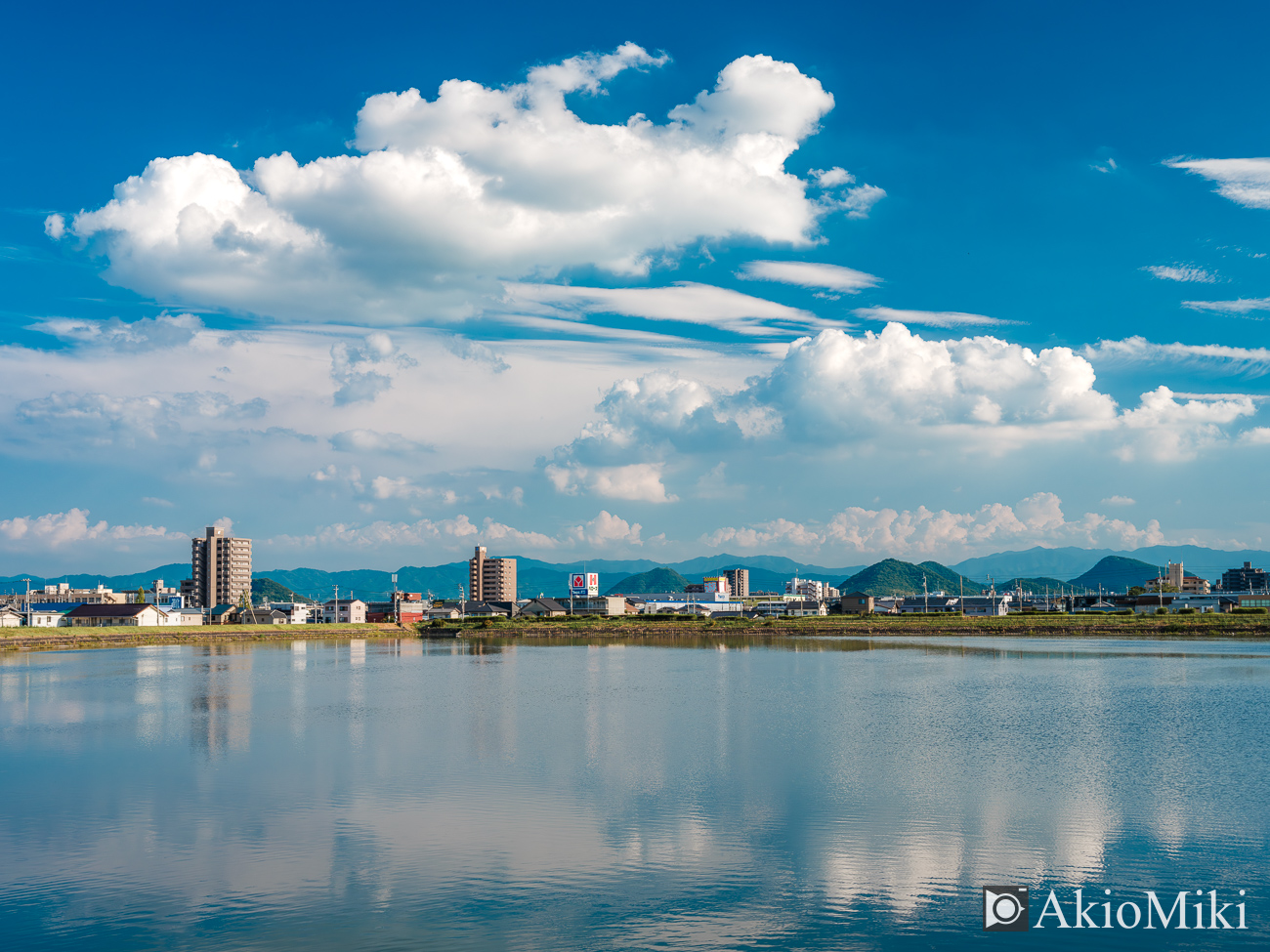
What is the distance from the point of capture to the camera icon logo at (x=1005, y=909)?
10375 mm

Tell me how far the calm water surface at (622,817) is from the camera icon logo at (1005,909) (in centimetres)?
25

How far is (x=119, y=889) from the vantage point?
12.0m

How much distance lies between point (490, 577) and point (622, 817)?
18370 centimetres

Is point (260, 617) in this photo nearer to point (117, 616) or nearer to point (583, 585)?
point (117, 616)

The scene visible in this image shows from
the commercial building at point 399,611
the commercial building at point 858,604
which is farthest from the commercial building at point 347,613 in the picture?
the commercial building at point 858,604

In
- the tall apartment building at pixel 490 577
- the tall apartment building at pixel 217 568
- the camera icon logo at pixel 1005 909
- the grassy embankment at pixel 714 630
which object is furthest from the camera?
the tall apartment building at pixel 490 577

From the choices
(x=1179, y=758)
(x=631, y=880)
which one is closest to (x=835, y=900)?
(x=631, y=880)

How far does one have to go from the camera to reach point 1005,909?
10750 millimetres

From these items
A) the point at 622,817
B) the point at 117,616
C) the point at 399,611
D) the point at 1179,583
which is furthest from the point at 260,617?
the point at 1179,583

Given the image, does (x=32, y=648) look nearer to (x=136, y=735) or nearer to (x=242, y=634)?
(x=242, y=634)

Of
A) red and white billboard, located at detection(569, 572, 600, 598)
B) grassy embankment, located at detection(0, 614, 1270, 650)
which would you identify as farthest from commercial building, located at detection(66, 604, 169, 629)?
red and white billboard, located at detection(569, 572, 600, 598)

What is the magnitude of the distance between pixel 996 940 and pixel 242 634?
90.6 m

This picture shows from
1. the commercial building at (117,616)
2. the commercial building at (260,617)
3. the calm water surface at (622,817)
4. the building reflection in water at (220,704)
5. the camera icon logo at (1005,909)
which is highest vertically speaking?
the camera icon logo at (1005,909)

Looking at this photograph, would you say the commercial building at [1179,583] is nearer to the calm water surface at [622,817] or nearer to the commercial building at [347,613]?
the commercial building at [347,613]
